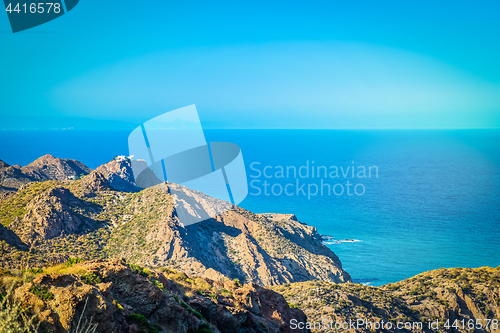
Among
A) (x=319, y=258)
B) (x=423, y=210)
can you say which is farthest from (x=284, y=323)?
(x=423, y=210)

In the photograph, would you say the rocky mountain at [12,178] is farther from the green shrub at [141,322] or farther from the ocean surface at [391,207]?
the green shrub at [141,322]

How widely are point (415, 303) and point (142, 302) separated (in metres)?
21.9

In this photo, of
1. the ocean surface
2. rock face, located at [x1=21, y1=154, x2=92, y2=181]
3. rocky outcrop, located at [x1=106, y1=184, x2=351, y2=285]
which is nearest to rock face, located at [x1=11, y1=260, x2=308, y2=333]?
rocky outcrop, located at [x1=106, y1=184, x2=351, y2=285]

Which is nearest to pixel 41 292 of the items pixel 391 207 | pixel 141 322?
pixel 141 322

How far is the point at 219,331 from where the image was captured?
12828mm

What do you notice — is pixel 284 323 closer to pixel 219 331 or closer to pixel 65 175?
pixel 219 331

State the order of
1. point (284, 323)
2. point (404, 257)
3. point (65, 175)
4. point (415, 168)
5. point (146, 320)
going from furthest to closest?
1. point (415, 168)
2. point (65, 175)
3. point (404, 257)
4. point (284, 323)
5. point (146, 320)

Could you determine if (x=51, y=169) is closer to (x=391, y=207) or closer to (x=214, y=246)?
(x=214, y=246)

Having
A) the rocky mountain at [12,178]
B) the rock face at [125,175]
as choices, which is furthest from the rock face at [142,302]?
the rocky mountain at [12,178]

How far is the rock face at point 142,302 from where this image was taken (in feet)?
27.2

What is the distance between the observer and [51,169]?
2918 inches

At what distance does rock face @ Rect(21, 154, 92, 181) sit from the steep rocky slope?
6281 centimetres

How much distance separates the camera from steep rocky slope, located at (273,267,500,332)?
23188 millimetres

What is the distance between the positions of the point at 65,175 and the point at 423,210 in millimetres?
90616
